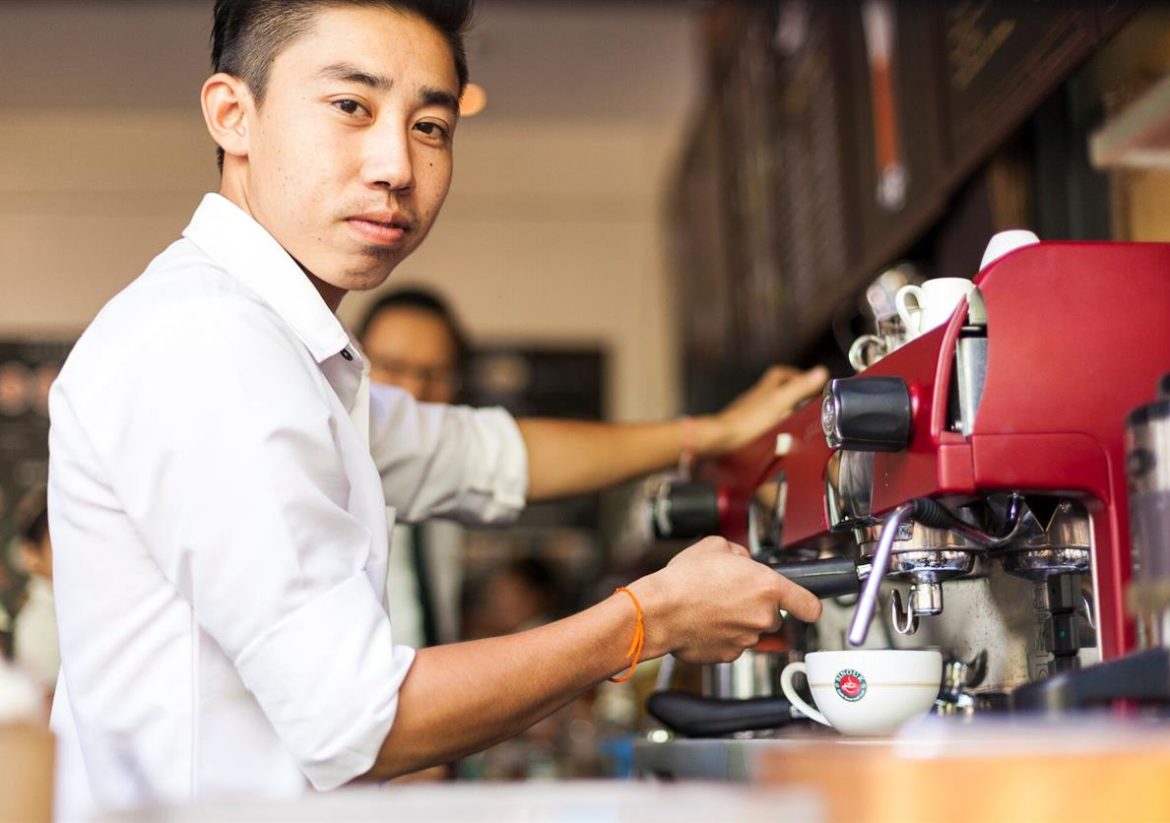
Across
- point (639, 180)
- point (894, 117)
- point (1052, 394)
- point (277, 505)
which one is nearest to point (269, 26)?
point (277, 505)

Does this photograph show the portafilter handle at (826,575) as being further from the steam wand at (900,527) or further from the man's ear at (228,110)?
the man's ear at (228,110)

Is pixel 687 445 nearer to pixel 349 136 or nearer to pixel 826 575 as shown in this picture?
pixel 826 575

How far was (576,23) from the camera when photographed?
4047 millimetres

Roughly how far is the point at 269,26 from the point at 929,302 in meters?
0.60

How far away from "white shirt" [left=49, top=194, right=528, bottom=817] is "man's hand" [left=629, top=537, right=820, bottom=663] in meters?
0.22

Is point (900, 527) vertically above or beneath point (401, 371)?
beneath

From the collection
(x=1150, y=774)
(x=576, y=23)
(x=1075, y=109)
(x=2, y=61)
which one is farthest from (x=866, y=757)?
(x=576, y=23)

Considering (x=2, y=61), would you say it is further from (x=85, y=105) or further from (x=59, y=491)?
(x=85, y=105)

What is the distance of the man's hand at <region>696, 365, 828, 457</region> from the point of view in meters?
1.72

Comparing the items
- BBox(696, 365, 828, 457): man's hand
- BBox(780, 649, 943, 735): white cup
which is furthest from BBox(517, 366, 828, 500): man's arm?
BBox(780, 649, 943, 735): white cup

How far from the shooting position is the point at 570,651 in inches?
40.9

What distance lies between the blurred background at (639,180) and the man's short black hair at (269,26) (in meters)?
0.13

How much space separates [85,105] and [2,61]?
2.25 m

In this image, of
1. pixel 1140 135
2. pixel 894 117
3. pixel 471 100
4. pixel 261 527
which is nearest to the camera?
pixel 261 527
